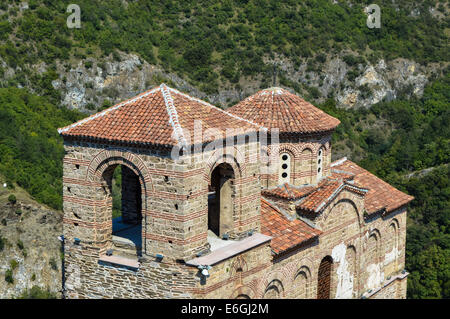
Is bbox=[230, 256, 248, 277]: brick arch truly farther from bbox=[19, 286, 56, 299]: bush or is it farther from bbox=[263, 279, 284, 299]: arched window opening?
bbox=[19, 286, 56, 299]: bush

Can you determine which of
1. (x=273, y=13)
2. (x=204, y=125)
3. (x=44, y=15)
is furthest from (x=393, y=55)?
(x=204, y=125)

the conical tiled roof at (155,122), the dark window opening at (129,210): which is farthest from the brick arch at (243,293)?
the conical tiled roof at (155,122)

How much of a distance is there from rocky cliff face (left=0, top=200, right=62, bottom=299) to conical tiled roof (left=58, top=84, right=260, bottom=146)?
1109 inches

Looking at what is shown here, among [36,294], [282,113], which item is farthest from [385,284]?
[36,294]

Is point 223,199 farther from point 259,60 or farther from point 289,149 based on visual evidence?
point 259,60

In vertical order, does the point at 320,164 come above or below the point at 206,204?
below

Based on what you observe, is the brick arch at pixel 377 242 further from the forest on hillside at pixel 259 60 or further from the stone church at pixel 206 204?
the forest on hillside at pixel 259 60

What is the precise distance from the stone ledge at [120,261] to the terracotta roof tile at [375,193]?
10.4m

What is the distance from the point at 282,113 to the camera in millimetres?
22453

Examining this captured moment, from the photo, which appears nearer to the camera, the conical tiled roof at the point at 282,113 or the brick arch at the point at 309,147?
the conical tiled roof at the point at 282,113

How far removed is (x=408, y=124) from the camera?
232 ft

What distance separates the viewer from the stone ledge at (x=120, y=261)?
674 inches

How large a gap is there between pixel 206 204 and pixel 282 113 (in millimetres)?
6680

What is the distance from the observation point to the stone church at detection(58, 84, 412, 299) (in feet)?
53.9
